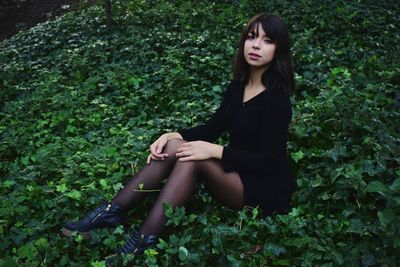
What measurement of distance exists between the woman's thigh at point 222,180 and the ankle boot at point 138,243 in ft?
1.85

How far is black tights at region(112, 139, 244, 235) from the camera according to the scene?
2840mm

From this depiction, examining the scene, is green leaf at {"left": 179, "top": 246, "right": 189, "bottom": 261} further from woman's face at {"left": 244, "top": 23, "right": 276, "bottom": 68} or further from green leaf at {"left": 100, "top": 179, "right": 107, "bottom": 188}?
woman's face at {"left": 244, "top": 23, "right": 276, "bottom": 68}

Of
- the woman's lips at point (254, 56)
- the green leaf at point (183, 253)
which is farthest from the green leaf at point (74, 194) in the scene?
the woman's lips at point (254, 56)

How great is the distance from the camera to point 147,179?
312cm

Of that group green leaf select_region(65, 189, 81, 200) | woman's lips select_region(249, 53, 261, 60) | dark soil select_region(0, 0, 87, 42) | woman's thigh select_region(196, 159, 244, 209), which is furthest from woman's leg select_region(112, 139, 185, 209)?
dark soil select_region(0, 0, 87, 42)

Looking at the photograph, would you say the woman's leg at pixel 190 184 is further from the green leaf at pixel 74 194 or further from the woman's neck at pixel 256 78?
the green leaf at pixel 74 194

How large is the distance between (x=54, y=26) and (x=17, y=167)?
6248 mm

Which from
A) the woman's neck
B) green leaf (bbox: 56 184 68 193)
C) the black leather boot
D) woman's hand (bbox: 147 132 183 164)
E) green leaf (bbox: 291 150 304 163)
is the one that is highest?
the woman's neck

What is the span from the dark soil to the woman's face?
9.90 m

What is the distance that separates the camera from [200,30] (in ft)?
25.2

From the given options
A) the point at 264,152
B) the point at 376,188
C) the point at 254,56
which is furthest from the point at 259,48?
the point at 376,188

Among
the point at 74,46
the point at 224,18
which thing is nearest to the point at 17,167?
the point at 74,46

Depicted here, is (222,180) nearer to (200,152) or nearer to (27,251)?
(200,152)

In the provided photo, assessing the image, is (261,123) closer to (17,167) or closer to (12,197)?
(12,197)
